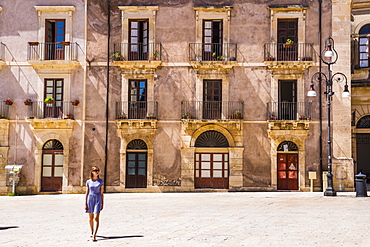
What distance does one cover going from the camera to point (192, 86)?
93.1 feet

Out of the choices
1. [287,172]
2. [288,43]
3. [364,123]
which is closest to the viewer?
[288,43]

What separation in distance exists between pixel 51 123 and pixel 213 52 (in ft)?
31.2

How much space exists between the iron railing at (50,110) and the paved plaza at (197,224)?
870 centimetres

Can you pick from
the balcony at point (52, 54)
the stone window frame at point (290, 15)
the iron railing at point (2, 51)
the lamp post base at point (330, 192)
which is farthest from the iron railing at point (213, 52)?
the iron railing at point (2, 51)

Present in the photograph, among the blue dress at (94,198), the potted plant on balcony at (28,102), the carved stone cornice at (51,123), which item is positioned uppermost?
the potted plant on balcony at (28,102)

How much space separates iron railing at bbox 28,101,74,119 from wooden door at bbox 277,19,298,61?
11652 mm

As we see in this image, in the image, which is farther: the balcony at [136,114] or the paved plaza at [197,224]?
the balcony at [136,114]

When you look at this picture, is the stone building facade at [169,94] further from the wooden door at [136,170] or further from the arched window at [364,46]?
the arched window at [364,46]

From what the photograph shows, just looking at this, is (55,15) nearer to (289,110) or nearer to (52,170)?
(52,170)

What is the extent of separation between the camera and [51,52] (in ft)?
93.8

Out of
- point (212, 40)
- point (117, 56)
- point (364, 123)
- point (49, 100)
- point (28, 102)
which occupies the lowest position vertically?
point (364, 123)

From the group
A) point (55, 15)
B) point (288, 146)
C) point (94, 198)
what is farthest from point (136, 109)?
point (94, 198)

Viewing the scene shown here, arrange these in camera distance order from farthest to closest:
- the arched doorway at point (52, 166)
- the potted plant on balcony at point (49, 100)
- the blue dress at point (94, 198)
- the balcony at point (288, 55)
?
the arched doorway at point (52, 166) < the potted plant on balcony at point (49, 100) < the balcony at point (288, 55) < the blue dress at point (94, 198)

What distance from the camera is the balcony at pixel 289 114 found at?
90.6ft
